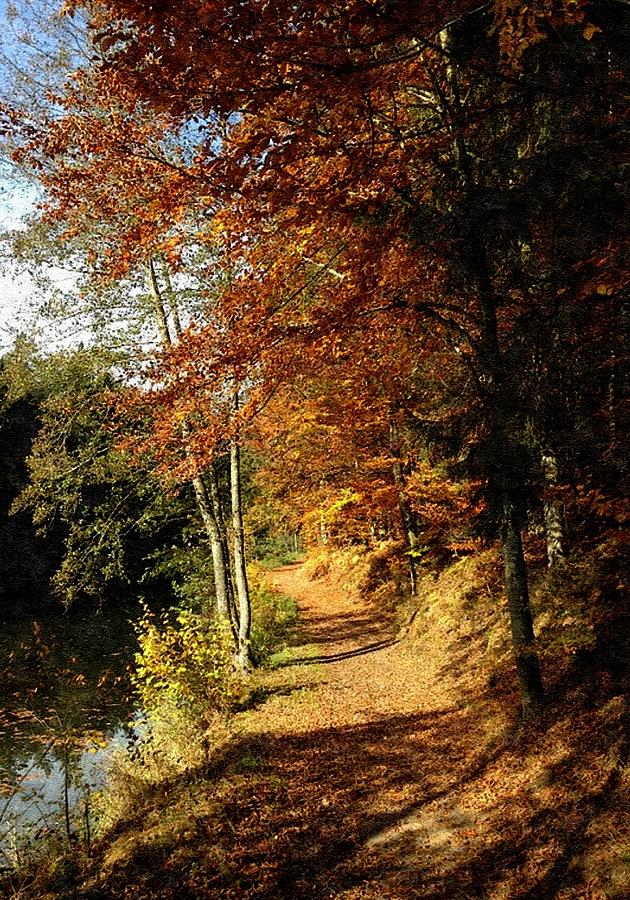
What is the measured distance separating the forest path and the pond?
2576 millimetres

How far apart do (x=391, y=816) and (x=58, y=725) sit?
32.0ft

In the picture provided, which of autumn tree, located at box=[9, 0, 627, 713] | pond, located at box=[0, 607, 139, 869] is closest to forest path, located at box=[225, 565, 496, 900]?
autumn tree, located at box=[9, 0, 627, 713]

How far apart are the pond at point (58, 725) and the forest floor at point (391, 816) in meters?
1.44

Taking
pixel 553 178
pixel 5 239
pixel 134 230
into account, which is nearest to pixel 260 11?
pixel 553 178

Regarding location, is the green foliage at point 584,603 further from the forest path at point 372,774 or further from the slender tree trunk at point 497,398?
the forest path at point 372,774

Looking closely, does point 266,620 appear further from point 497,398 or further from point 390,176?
point 390,176

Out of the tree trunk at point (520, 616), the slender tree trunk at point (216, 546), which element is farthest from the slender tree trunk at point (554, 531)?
the slender tree trunk at point (216, 546)

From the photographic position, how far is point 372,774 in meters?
7.66

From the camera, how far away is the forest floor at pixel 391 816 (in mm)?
5215

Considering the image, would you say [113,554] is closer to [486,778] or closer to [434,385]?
[434,385]

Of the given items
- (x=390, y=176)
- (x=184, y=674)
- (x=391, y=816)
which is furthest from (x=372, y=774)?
(x=390, y=176)

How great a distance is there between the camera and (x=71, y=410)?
12375 millimetres

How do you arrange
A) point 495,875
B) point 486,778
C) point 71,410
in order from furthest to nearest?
point 71,410 < point 486,778 < point 495,875

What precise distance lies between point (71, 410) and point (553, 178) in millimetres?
9936
